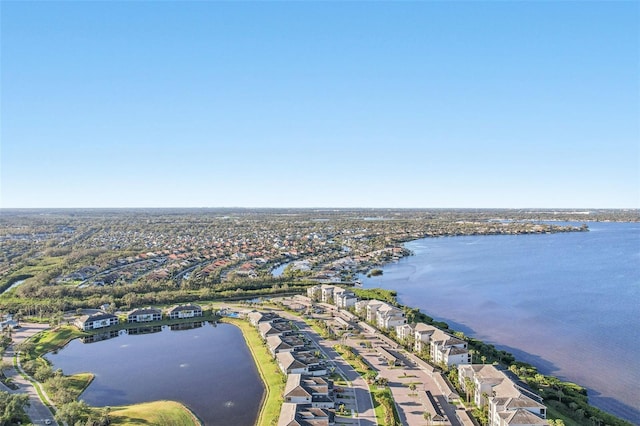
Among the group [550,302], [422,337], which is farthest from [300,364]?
[550,302]

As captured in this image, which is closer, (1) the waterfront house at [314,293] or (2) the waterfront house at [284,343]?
(2) the waterfront house at [284,343]

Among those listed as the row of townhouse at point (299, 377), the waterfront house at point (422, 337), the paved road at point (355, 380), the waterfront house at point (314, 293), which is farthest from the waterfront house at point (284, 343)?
the waterfront house at point (314, 293)

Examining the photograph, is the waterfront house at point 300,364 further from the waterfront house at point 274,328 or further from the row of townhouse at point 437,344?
the row of townhouse at point 437,344

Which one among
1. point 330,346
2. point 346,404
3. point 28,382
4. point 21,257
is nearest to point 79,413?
point 28,382

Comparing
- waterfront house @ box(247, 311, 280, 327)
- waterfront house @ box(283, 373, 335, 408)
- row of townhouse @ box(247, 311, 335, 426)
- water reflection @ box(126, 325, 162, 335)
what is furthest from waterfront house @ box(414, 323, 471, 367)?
water reflection @ box(126, 325, 162, 335)

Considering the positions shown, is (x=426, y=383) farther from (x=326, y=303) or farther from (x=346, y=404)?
(x=326, y=303)

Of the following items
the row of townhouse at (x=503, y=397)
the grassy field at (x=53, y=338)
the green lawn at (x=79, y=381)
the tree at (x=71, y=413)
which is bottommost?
the green lawn at (x=79, y=381)
